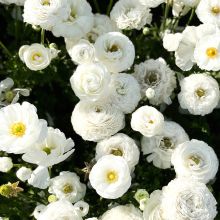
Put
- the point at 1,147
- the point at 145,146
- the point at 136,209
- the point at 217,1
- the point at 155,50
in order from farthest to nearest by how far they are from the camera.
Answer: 1. the point at 155,50
2. the point at 217,1
3. the point at 145,146
4. the point at 136,209
5. the point at 1,147

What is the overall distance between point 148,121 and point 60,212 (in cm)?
55

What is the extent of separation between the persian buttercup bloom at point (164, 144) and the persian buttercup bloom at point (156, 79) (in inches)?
6.4

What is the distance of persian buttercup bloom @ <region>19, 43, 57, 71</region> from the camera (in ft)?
8.41

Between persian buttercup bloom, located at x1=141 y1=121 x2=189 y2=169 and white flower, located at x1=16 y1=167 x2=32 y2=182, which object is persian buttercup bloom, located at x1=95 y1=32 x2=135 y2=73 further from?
white flower, located at x1=16 y1=167 x2=32 y2=182

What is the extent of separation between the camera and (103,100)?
2445mm

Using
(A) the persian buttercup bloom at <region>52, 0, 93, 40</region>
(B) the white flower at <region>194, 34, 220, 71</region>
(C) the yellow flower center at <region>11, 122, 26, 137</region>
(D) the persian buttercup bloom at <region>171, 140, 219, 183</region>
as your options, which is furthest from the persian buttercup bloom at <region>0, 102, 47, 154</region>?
(B) the white flower at <region>194, 34, 220, 71</region>

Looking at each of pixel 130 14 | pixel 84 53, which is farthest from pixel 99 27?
pixel 84 53

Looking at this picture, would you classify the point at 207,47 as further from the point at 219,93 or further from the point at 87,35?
the point at 87,35

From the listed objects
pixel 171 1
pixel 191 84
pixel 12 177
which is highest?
pixel 171 1

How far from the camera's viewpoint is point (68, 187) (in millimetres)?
2412

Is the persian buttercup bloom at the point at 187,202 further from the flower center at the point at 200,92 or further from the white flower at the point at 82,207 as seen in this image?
the flower center at the point at 200,92

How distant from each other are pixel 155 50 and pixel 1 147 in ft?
3.89

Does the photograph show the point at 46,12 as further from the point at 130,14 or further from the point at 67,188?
the point at 67,188

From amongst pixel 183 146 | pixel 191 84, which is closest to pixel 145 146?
pixel 183 146
